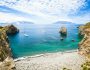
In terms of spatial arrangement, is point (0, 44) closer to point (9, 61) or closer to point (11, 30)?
point (9, 61)

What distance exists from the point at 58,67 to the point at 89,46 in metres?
14.6

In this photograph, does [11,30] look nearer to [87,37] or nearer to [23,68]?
[87,37]

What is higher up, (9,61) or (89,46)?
(9,61)

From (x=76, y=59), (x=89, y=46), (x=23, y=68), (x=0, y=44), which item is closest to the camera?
(x=23, y=68)

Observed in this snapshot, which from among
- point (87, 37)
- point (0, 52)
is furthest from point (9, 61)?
point (87, 37)

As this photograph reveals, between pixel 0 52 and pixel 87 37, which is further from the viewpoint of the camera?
pixel 87 37

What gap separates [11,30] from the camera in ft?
463

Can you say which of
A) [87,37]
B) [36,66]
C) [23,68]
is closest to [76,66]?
[36,66]

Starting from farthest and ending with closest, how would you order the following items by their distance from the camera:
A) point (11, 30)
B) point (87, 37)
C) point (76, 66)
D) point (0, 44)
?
point (11, 30) < point (87, 37) < point (0, 44) < point (76, 66)

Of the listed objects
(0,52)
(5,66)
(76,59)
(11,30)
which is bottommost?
(11,30)

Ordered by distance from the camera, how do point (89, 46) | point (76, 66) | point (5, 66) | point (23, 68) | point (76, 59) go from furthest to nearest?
1. point (89, 46)
2. point (76, 59)
3. point (76, 66)
4. point (23, 68)
5. point (5, 66)

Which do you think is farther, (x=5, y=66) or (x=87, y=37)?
(x=87, y=37)

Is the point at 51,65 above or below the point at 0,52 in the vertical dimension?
below

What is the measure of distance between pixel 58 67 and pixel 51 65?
1.96 m
